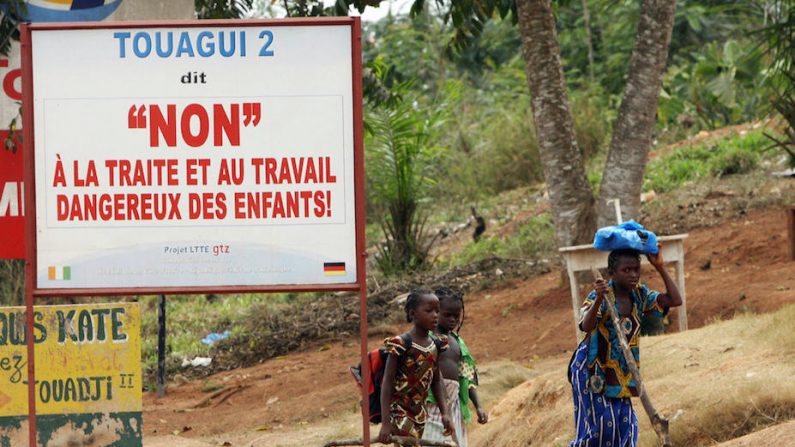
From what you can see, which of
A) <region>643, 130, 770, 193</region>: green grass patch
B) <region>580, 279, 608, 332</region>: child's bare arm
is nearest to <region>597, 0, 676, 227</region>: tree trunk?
<region>643, 130, 770, 193</region>: green grass patch

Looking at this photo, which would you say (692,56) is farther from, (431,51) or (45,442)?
(45,442)

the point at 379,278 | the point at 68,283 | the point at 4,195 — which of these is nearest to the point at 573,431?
the point at 68,283

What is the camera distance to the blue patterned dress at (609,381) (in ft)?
20.3

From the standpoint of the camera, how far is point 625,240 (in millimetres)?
6027

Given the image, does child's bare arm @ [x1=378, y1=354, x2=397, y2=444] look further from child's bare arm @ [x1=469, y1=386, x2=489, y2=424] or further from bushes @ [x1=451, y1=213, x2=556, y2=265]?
bushes @ [x1=451, y1=213, x2=556, y2=265]

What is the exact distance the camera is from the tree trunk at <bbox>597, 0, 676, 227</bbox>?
1243 cm

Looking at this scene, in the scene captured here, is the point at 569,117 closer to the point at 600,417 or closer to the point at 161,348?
the point at 161,348

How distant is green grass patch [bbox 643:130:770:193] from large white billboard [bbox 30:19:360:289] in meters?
12.5

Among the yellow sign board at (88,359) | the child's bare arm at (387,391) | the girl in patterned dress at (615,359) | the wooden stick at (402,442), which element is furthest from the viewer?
the yellow sign board at (88,359)

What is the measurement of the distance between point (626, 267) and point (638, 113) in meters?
6.60

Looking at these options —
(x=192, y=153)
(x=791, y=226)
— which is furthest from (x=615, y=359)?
(x=791, y=226)

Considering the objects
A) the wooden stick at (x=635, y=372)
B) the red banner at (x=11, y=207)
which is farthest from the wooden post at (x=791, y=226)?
the red banner at (x=11, y=207)

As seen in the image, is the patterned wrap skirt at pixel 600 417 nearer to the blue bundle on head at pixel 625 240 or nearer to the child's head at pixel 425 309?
the blue bundle on head at pixel 625 240

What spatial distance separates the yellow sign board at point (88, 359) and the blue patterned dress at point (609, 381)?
8.60 feet
